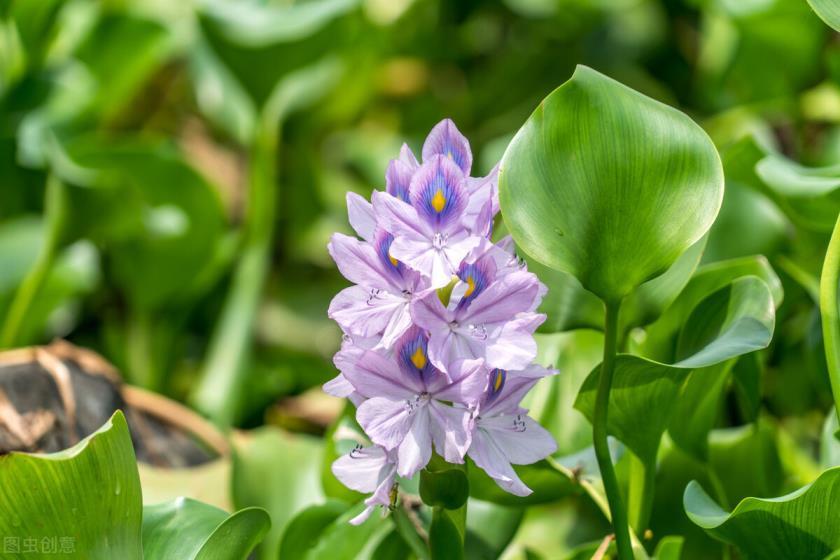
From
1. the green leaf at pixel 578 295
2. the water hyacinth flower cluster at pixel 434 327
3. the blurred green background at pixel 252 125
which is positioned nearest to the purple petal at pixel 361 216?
the water hyacinth flower cluster at pixel 434 327

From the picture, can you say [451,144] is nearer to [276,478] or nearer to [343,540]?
[343,540]

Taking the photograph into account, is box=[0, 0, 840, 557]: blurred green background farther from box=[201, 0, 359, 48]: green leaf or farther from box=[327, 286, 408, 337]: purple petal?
box=[327, 286, 408, 337]: purple petal

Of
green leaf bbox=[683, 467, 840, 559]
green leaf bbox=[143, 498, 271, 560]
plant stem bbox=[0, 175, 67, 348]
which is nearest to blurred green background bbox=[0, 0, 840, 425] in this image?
plant stem bbox=[0, 175, 67, 348]

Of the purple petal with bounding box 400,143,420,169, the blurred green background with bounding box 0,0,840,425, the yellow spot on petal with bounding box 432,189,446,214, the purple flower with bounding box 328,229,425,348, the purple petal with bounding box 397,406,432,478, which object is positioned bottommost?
the blurred green background with bounding box 0,0,840,425

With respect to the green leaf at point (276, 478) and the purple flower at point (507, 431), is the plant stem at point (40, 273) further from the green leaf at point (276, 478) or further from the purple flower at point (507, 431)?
the purple flower at point (507, 431)

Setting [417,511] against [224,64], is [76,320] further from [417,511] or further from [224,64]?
[417,511]

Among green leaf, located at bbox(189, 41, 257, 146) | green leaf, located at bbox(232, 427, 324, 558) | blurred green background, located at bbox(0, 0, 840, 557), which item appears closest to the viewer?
green leaf, located at bbox(232, 427, 324, 558)

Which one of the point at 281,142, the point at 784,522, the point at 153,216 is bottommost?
the point at 281,142

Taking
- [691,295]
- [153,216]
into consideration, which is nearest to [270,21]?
[153,216]
